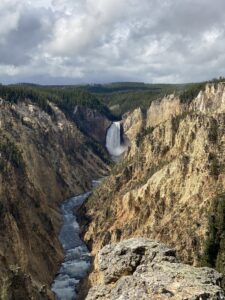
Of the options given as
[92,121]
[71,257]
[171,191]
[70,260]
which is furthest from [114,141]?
[171,191]

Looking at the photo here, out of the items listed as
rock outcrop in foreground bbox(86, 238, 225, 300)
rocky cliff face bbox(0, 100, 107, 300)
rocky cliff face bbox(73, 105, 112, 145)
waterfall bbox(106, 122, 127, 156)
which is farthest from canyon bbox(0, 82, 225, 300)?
rocky cliff face bbox(73, 105, 112, 145)

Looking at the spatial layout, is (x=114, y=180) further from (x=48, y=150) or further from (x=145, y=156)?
(x=48, y=150)

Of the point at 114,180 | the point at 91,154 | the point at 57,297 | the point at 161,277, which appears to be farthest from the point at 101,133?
the point at 161,277

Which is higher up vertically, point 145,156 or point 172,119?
point 172,119

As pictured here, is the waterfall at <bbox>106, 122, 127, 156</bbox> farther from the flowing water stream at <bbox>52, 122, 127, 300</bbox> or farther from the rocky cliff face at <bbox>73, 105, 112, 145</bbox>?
the flowing water stream at <bbox>52, 122, 127, 300</bbox>

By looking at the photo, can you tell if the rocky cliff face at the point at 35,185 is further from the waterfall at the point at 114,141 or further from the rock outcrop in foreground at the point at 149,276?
the rock outcrop in foreground at the point at 149,276
